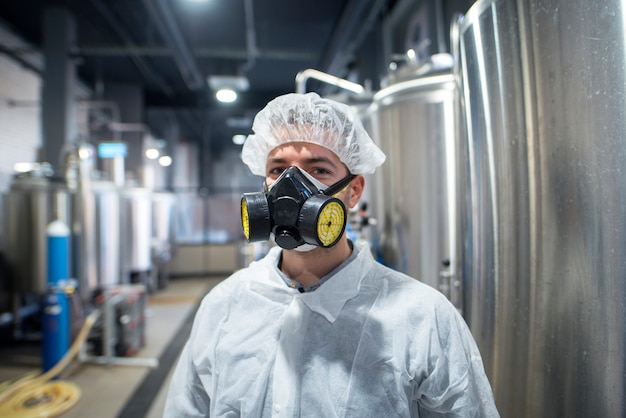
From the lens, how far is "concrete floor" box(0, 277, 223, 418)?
7.70 ft

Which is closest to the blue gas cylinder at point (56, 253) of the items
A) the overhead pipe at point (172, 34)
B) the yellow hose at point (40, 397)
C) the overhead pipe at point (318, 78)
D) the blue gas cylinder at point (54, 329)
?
the blue gas cylinder at point (54, 329)

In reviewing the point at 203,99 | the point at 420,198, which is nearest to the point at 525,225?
the point at 420,198

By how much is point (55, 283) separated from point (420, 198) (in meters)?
2.80

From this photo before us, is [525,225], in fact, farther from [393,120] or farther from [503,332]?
[393,120]

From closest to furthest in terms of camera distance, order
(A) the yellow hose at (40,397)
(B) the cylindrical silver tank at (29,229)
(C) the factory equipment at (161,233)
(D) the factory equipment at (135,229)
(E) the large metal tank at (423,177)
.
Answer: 1. (E) the large metal tank at (423,177)
2. (A) the yellow hose at (40,397)
3. (B) the cylindrical silver tank at (29,229)
4. (D) the factory equipment at (135,229)
5. (C) the factory equipment at (161,233)

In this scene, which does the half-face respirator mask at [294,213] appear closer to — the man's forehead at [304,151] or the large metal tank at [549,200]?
the man's forehead at [304,151]

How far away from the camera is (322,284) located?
824mm

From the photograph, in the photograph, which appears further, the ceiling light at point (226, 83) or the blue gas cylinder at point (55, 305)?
the ceiling light at point (226, 83)

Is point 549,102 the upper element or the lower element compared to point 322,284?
upper

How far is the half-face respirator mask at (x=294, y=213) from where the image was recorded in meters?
0.77

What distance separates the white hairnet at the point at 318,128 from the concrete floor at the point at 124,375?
2255 mm

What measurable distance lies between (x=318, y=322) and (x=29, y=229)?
3505 mm

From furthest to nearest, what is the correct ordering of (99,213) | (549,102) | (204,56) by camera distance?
1. (204,56)
2. (99,213)
3. (549,102)

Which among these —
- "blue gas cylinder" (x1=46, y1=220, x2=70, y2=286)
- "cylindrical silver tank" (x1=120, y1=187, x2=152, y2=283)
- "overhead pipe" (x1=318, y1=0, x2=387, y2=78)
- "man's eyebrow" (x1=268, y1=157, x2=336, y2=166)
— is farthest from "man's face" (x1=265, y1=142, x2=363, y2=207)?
"cylindrical silver tank" (x1=120, y1=187, x2=152, y2=283)
